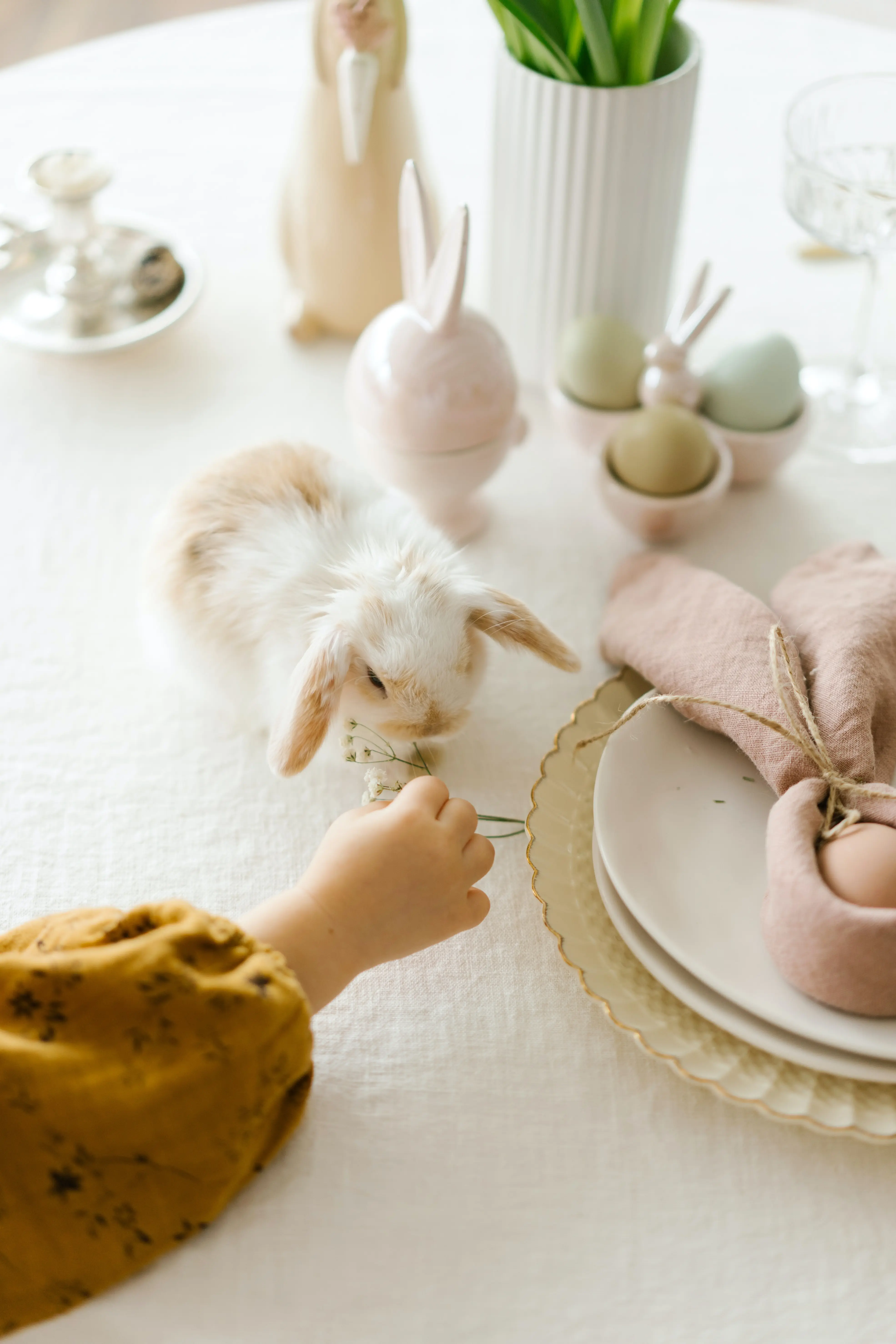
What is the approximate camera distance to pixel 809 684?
Result: 61 centimetres

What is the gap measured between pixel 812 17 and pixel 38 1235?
134 cm

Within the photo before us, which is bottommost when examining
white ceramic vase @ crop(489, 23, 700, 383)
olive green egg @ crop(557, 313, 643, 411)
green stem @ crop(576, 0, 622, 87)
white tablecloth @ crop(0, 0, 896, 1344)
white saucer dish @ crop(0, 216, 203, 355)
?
white tablecloth @ crop(0, 0, 896, 1344)

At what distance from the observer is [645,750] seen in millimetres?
609

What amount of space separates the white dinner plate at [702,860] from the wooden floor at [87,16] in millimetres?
1737

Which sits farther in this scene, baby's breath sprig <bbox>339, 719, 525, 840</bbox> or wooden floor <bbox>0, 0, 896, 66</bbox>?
wooden floor <bbox>0, 0, 896, 66</bbox>

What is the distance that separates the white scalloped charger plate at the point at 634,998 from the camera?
48 centimetres

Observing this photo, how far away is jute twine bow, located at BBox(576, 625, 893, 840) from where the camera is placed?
528 millimetres

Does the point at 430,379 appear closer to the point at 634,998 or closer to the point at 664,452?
the point at 664,452

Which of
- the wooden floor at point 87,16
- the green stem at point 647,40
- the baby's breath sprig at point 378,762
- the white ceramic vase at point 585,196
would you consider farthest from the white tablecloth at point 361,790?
the wooden floor at point 87,16

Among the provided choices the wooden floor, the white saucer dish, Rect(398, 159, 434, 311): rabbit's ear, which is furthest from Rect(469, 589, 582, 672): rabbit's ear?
the wooden floor

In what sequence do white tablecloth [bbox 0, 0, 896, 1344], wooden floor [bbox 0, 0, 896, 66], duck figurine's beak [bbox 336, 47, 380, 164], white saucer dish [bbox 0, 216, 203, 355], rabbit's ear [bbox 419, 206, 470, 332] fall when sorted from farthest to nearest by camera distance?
1. wooden floor [bbox 0, 0, 896, 66]
2. white saucer dish [bbox 0, 216, 203, 355]
3. duck figurine's beak [bbox 336, 47, 380, 164]
4. rabbit's ear [bbox 419, 206, 470, 332]
5. white tablecloth [bbox 0, 0, 896, 1344]

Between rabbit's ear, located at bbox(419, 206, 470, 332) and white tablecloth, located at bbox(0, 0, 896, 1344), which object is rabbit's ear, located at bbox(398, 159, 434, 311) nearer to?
rabbit's ear, located at bbox(419, 206, 470, 332)

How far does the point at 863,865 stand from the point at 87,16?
2.01 metres

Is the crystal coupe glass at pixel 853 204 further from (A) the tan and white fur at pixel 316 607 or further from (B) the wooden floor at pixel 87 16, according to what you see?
(B) the wooden floor at pixel 87 16
